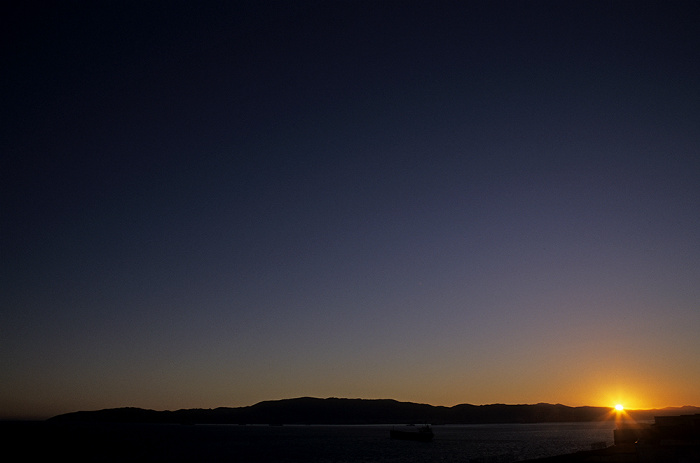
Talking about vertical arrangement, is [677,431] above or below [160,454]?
above

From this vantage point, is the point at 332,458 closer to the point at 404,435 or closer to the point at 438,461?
the point at 438,461

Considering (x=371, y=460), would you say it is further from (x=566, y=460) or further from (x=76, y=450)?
(x=76, y=450)

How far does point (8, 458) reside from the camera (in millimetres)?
83188

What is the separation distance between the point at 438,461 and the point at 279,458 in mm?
28321

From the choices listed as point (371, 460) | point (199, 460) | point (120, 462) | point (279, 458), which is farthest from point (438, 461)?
point (120, 462)

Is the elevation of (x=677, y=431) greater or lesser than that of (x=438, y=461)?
greater

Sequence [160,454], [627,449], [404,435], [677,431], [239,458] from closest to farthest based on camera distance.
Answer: [677,431]
[627,449]
[239,458]
[160,454]
[404,435]

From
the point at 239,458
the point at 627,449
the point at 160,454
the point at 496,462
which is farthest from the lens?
the point at 160,454

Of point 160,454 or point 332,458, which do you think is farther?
point 160,454

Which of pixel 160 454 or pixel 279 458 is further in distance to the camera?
pixel 160 454

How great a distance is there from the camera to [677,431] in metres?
43.5

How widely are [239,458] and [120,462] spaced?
65.6 feet

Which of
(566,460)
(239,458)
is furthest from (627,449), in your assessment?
(239,458)

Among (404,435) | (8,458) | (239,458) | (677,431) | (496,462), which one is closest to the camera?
(677,431)
